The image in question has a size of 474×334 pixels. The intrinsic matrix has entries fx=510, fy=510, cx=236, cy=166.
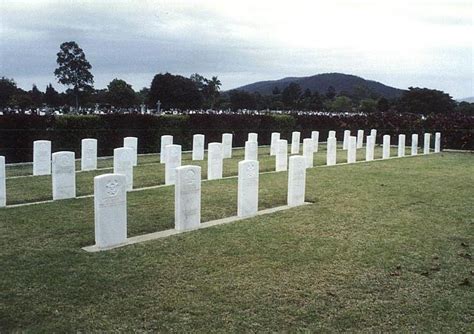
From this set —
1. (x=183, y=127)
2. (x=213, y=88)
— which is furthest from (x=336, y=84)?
(x=183, y=127)

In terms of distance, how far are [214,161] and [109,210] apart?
7121 millimetres

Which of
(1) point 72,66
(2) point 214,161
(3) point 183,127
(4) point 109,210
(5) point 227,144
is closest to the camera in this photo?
(4) point 109,210

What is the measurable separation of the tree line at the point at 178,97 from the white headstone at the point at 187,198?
16.7m

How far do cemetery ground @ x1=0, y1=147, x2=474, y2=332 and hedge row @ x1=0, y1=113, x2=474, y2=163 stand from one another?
7.28 m

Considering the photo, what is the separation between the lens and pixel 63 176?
10.5 metres

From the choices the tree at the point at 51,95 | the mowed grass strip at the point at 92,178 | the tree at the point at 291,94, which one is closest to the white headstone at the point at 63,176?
the mowed grass strip at the point at 92,178

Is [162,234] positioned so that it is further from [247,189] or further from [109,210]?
[247,189]

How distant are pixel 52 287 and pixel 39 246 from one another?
67.6 inches

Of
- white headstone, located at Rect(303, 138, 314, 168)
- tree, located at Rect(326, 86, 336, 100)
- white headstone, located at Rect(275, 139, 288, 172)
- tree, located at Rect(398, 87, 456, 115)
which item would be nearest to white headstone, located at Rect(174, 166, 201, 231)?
white headstone, located at Rect(275, 139, 288, 172)

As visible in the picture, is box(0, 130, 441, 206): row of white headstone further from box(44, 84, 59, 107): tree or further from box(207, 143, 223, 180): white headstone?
box(44, 84, 59, 107): tree

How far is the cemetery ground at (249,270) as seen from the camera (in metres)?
4.66

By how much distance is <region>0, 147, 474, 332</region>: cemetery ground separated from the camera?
183 inches

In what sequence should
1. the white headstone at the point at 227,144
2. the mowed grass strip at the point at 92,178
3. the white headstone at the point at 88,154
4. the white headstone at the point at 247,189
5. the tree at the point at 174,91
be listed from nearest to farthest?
the white headstone at the point at 247,189, the mowed grass strip at the point at 92,178, the white headstone at the point at 88,154, the white headstone at the point at 227,144, the tree at the point at 174,91

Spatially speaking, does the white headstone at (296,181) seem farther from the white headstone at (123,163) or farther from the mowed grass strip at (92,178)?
the mowed grass strip at (92,178)
